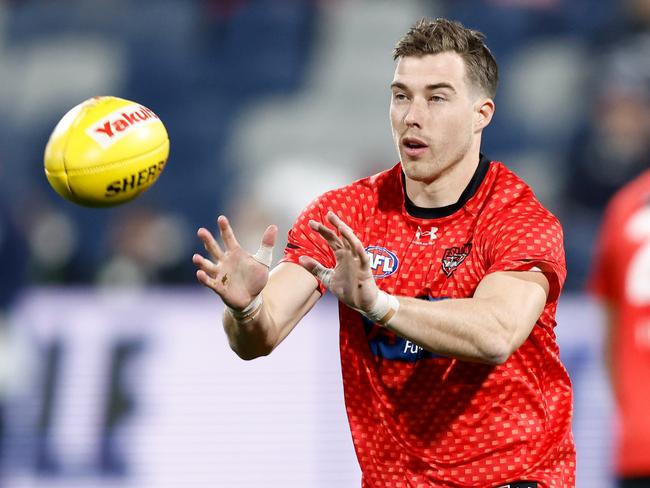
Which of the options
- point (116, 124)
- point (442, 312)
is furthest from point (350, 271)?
point (116, 124)

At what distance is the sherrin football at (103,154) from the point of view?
14.4 ft

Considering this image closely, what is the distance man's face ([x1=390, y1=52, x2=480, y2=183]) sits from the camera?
14.5ft

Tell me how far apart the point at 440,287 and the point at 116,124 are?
1407mm

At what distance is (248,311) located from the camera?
4129mm

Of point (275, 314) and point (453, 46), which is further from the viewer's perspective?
point (453, 46)

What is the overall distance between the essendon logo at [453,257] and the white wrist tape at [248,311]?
28.2 inches

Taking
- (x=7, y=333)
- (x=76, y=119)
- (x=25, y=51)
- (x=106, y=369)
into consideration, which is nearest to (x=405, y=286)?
(x=76, y=119)

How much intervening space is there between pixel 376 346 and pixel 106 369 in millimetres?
4831

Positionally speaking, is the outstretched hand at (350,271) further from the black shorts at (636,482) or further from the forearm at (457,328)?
the black shorts at (636,482)

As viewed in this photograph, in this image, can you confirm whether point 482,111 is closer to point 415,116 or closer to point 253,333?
point 415,116

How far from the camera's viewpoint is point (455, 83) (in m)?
4.46

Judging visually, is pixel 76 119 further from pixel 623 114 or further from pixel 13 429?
pixel 623 114

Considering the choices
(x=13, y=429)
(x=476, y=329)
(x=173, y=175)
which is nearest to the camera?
(x=476, y=329)

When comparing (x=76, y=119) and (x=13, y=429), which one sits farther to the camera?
(x=13, y=429)
